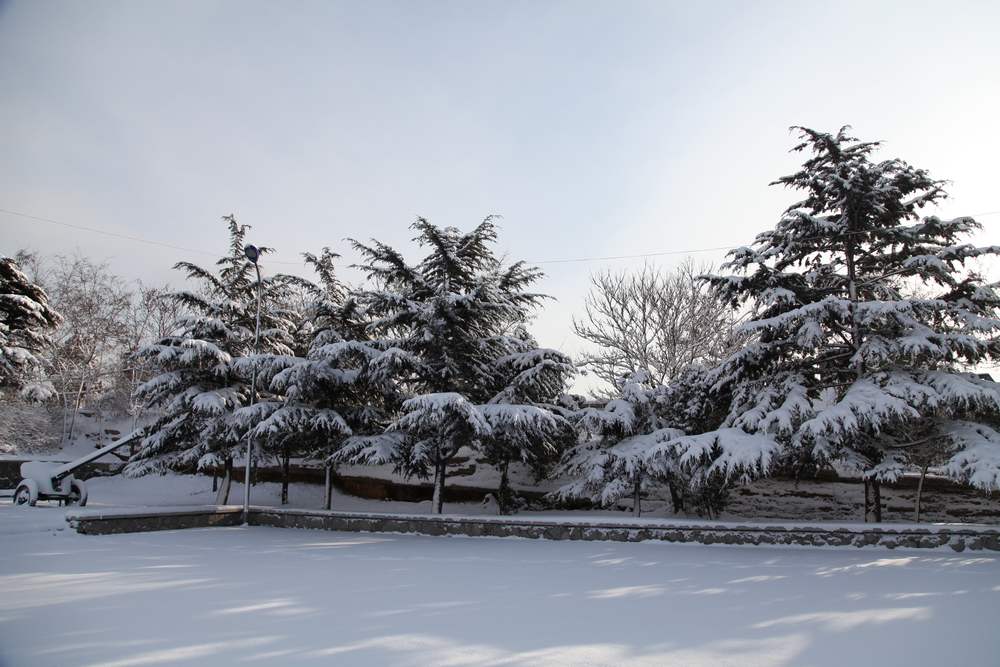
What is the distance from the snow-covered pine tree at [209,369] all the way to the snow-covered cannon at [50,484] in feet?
5.18

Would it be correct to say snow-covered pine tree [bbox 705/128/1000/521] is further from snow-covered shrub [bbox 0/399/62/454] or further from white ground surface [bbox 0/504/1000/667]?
snow-covered shrub [bbox 0/399/62/454]

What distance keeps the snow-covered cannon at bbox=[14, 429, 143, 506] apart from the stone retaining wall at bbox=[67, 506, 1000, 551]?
6029 millimetres

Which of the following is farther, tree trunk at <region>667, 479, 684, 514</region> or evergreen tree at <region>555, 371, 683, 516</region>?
tree trunk at <region>667, 479, 684, 514</region>

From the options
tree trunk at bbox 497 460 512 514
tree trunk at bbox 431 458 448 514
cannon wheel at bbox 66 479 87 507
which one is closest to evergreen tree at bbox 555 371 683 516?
tree trunk at bbox 497 460 512 514

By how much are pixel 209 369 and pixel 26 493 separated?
6.93m

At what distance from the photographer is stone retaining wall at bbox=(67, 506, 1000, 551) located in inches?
414

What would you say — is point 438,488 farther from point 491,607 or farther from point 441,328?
point 491,607

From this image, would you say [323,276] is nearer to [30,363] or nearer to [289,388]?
[289,388]

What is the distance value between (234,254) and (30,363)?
21.1 ft

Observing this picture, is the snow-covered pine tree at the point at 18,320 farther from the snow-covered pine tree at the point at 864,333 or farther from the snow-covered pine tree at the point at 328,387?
the snow-covered pine tree at the point at 864,333

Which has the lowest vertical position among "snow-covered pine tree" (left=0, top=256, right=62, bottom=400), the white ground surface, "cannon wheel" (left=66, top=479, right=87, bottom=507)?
"cannon wheel" (left=66, top=479, right=87, bottom=507)

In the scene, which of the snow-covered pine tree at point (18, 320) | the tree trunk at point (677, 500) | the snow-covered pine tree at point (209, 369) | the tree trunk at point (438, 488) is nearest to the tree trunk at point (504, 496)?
the tree trunk at point (438, 488)

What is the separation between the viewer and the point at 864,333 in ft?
43.1

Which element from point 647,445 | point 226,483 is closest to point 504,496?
point 647,445
